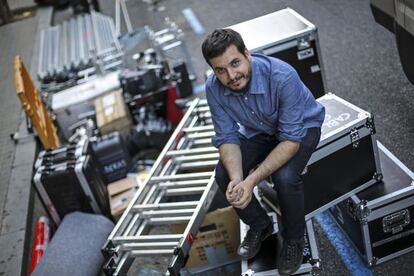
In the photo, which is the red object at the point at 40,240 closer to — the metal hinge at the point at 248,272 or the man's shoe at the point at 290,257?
the metal hinge at the point at 248,272

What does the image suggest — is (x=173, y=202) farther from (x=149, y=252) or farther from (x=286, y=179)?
(x=286, y=179)

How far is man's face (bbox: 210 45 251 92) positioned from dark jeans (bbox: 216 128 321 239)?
48 cm

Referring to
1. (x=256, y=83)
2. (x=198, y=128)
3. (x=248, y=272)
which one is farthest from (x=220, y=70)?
(x=198, y=128)

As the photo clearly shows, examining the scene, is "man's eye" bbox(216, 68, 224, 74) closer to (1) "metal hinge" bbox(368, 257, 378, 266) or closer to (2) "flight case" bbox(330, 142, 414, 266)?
(2) "flight case" bbox(330, 142, 414, 266)

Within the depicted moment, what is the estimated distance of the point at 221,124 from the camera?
119 inches

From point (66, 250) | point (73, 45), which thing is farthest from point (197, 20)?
point (66, 250)

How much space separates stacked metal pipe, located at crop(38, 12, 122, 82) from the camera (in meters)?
6.85

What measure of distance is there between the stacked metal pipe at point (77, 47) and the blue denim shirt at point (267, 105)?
356cm

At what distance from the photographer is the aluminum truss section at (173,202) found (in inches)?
126

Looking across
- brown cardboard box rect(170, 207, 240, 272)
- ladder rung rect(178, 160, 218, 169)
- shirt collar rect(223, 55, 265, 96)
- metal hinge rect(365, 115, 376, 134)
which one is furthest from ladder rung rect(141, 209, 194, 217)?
metal hinge rect(365, 115, 376, 134)

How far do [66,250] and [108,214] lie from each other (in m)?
0.81

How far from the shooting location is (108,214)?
439 centimetres

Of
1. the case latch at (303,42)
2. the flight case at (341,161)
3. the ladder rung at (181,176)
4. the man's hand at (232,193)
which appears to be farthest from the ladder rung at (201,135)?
the man's hand at (232,193)

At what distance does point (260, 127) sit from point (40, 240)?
2232 mm
